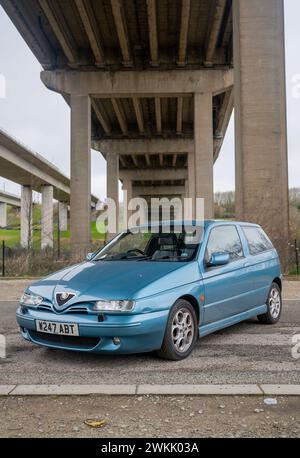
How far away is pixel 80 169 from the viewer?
89.3ft

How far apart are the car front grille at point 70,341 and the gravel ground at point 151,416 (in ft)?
2.44

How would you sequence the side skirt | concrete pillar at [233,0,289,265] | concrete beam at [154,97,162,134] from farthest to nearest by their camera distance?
concrete beam at [154,97,162,134]
concrete pillar at [233,0,289,265]
the side skirt

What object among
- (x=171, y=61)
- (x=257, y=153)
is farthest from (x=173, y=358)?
(x=171, y=61)

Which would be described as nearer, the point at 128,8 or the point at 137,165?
the point at 128,8

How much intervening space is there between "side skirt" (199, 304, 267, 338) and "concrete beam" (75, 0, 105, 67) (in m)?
17.6

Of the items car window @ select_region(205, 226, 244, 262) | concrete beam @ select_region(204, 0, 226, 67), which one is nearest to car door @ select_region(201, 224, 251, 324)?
car window @ select_region(205, 226, 244, 262)

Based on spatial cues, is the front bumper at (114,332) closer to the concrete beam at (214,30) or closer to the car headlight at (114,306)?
the car headlight at (114,306)

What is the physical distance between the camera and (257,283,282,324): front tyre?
247 inches

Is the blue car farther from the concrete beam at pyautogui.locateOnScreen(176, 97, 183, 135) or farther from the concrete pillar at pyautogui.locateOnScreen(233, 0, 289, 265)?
the concrete beam at pyautogui.locateOnScreen(176, 97, 183, 135)

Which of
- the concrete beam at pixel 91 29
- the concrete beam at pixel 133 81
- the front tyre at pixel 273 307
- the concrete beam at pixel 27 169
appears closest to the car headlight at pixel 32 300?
the front tyre at pixel 273 307

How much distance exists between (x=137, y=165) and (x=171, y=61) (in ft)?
96.1

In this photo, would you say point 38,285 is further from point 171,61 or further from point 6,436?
point 171,61

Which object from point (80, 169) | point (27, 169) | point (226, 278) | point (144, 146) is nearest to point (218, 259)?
point (226, 278)

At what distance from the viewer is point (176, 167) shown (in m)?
56.3
